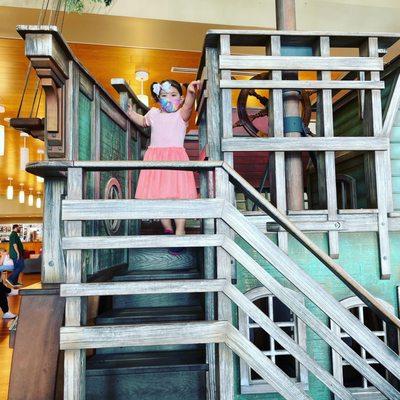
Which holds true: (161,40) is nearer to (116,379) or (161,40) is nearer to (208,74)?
(208,74)

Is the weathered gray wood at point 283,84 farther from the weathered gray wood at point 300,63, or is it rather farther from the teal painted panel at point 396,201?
the teal painted panel at point 396,201

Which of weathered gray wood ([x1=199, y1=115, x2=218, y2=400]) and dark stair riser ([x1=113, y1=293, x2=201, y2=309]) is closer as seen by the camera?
weathered gray wood ([x1=199, y1=115, x2=218, y2=400])

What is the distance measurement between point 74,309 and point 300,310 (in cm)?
117

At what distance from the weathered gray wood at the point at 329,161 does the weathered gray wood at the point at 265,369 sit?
96 cm

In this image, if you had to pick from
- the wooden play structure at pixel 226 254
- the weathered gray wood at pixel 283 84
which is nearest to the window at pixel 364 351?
the wooden play structure at pixel 226 254

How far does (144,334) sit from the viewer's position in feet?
6.42

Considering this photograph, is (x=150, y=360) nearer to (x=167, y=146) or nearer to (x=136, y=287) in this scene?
(x=136, y=287)

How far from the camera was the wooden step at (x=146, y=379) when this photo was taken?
7.46 feet

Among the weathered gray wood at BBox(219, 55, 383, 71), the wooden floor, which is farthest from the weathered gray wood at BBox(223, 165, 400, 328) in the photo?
the wooden floor

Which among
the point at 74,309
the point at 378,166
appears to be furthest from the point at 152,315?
the point at 378,166

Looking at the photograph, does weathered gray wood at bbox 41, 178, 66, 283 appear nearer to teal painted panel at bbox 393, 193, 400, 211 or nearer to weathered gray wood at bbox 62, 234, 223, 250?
weathered gray wood at bbox 62, 234, 223, 250

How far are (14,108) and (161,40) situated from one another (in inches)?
146

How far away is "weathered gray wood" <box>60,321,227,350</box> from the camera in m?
1.90

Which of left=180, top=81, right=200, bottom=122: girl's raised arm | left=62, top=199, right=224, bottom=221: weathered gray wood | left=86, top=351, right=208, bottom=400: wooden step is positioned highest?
left=180, top=81, right=200, bottom=122: girl's raised arm
